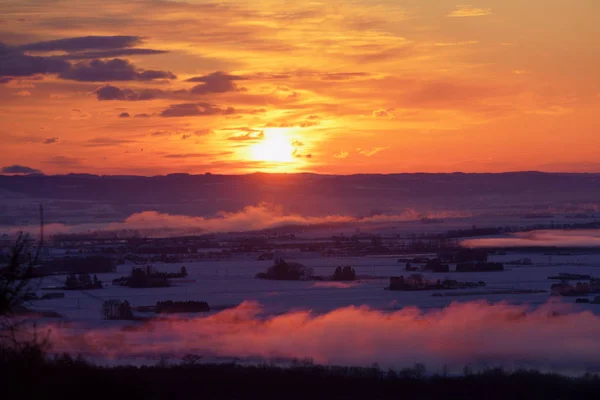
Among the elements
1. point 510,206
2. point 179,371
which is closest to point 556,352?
point 179,371

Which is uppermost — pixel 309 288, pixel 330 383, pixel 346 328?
pixel 309 288

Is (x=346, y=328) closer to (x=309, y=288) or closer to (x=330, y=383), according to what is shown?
(x=330, y=383)

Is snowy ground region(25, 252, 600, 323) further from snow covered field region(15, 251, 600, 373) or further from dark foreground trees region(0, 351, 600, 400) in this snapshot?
dark foreground trees region(0, 351, 600, 400)

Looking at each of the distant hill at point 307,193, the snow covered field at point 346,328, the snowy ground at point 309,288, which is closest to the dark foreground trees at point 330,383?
the snow covered field at point 346,328

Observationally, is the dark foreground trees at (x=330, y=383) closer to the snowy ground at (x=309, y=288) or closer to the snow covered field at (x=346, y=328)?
the snow covered field at (x=346, y=328)

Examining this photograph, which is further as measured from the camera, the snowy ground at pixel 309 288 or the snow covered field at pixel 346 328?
the snowy ground at pixel 309 288

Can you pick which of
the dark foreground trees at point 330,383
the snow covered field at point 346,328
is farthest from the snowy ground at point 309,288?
the dark foreground trees at point 330,383

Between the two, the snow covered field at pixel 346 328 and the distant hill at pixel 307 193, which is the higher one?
the distant hill at pixel 307 193

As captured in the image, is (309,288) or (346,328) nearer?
(346,328)

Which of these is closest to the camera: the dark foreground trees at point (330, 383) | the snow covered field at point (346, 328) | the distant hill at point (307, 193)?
the dark foreground trees at point (330, 383)

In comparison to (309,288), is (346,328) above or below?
below

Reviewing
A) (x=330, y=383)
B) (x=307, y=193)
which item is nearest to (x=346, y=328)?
(x=330, y=383)

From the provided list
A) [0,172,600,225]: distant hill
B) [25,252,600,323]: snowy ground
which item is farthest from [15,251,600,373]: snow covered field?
[0,172,600,225]: distant hill

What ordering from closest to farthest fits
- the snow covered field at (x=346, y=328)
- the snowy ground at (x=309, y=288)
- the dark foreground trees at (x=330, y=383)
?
the dark foreground trees at (x=330, y=383), the snow covered field at (x=346, y=328), the snowy ground at (x=309, y=288)
